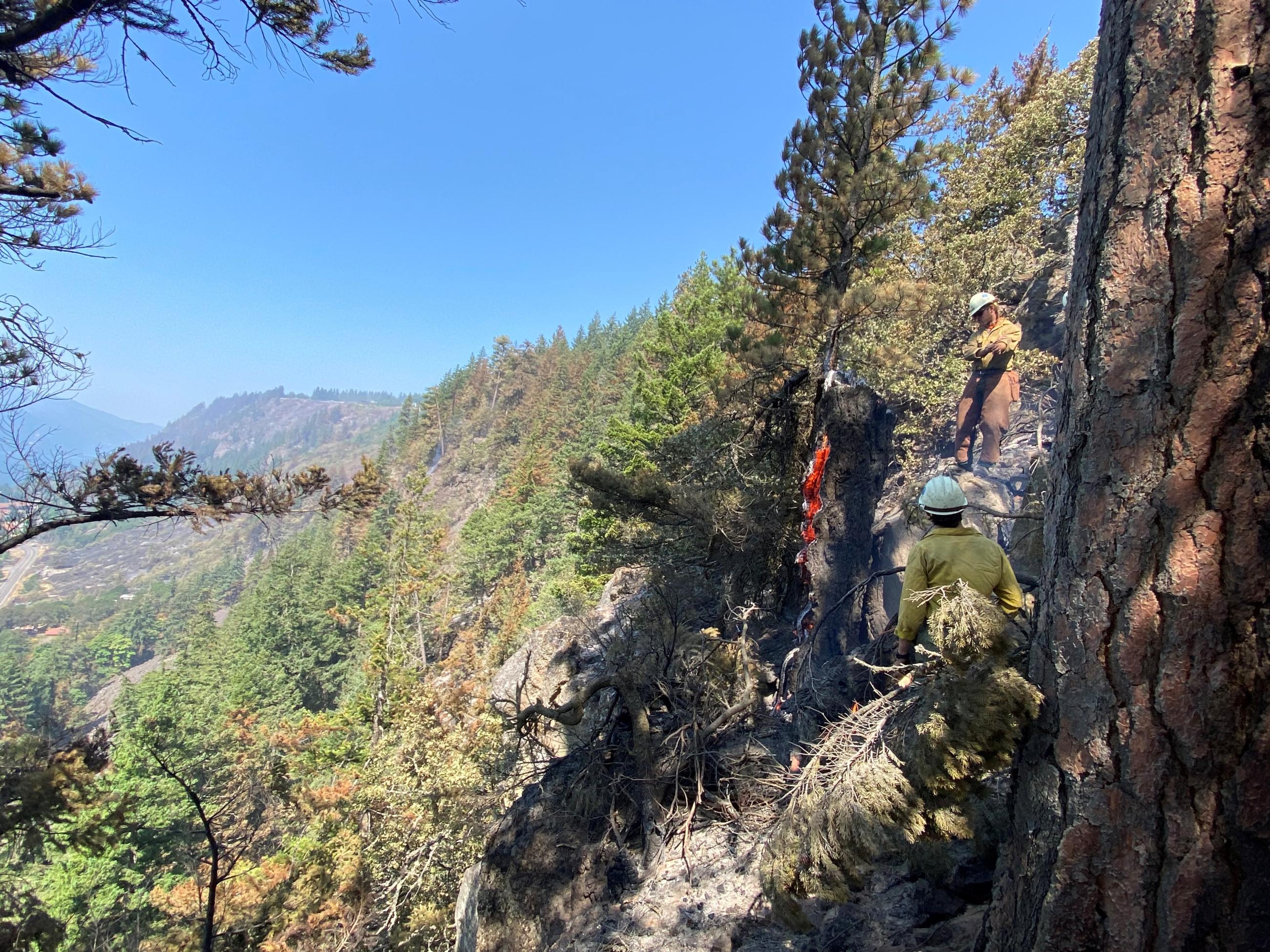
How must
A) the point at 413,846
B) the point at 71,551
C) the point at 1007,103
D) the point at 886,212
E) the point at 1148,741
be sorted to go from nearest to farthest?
1. the point at 1148,741
2. the point at 886,212
3. the point at 413,846
4. the point at 1007,103
5. the point at 71,551

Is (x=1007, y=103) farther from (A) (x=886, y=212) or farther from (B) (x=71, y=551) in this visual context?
(B) (x=71, y=551)

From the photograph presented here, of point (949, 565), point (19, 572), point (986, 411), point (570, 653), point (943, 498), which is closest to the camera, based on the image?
point (949, 565)

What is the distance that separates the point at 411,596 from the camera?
27.6 metres

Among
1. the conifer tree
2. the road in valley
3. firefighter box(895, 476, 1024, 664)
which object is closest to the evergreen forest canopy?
the conifer tree

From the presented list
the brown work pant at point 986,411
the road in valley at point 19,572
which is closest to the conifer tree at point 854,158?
the brown work pant at point 986,411

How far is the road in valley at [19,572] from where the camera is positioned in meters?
141

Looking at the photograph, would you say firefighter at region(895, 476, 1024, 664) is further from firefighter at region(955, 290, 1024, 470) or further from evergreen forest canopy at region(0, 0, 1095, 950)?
firefighter at region(955, 290, 1024, 470)

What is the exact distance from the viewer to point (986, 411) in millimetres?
10250

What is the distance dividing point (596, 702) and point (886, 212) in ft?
27.3

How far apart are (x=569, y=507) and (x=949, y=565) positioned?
102ft

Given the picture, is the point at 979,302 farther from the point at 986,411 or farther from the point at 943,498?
the point at 943,498

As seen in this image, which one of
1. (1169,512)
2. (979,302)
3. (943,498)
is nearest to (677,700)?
(943,498)

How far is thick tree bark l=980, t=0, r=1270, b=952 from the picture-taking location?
1.49 meters

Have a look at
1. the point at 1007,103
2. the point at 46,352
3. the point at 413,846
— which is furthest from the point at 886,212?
the point at 413,846
